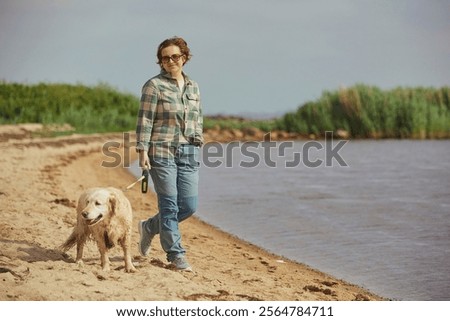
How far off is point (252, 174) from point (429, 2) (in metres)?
7.92

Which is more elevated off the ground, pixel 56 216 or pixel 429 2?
pixel 429 2

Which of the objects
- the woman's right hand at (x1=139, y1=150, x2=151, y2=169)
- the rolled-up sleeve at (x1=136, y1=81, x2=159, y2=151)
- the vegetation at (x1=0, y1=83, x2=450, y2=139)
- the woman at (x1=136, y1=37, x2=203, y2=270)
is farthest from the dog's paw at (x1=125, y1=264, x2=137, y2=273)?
the vegetation at (x1=0, y1=83, x2=450, y2=139)

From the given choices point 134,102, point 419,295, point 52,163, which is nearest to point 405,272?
point 419,295

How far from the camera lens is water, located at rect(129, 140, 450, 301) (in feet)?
24.0

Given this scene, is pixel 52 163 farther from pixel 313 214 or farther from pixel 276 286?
pixel 276 286

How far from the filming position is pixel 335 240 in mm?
8727

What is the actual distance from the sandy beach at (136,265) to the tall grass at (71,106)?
33.8 ft

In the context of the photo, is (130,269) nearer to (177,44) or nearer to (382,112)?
(177,44)

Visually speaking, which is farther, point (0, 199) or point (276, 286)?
point (0, 199)

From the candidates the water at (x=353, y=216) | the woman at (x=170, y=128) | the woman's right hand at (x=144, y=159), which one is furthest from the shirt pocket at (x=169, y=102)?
the water at (x=353, y=216)

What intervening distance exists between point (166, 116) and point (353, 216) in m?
5.38

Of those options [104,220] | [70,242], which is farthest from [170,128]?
[70,242]

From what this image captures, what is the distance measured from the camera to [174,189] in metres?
5.63

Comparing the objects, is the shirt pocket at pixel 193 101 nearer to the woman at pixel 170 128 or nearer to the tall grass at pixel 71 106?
the woman at pixel 170 128
